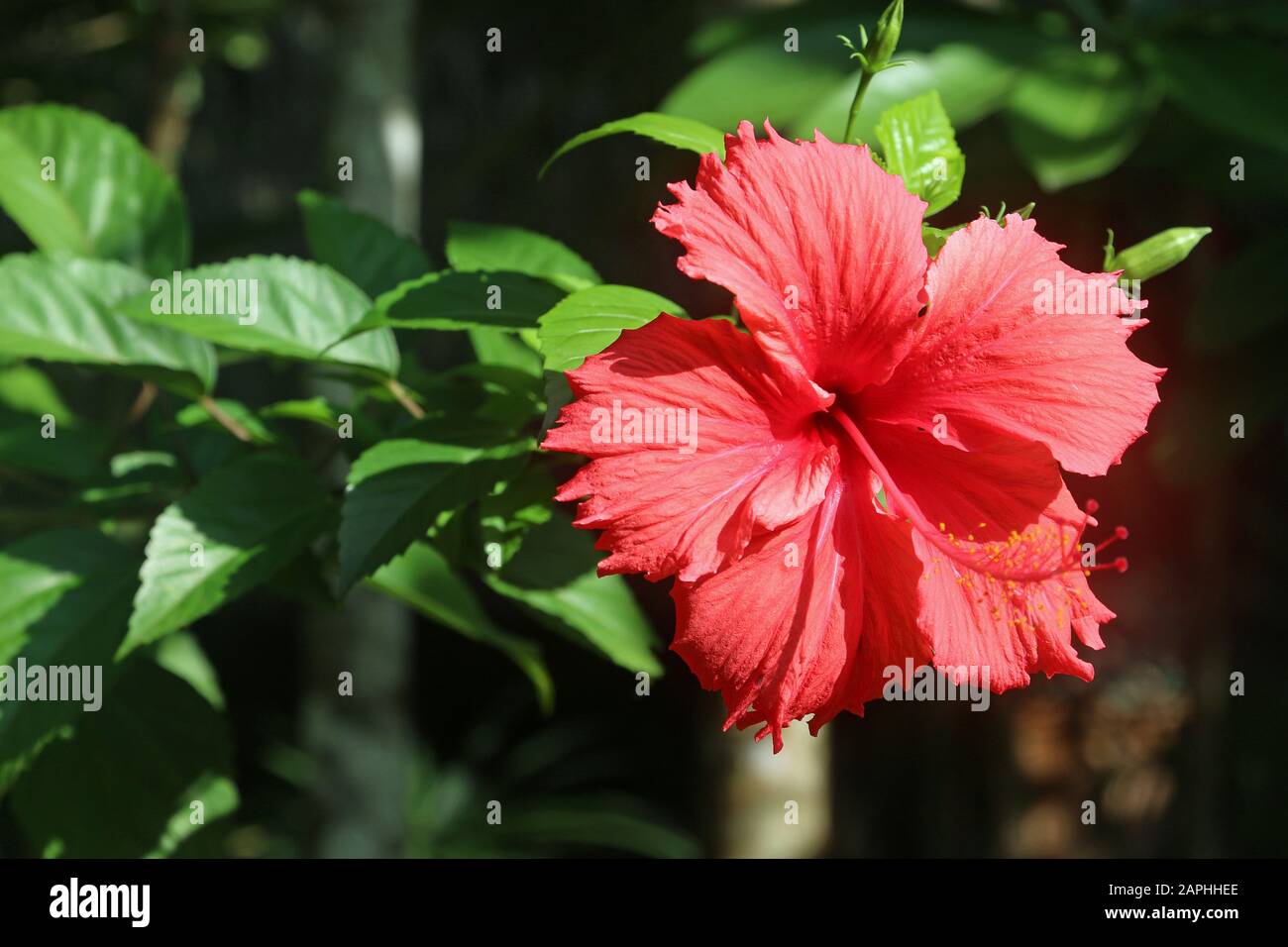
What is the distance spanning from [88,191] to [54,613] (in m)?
0.54

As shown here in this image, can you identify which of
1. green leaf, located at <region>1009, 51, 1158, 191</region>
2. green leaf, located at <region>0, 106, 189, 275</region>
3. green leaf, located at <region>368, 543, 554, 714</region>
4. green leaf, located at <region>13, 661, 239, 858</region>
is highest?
green leaf, located at <region>1009, 51, 1158, 191</region>

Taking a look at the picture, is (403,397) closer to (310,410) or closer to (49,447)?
(310,410)

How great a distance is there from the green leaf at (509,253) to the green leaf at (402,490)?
8.3 inches

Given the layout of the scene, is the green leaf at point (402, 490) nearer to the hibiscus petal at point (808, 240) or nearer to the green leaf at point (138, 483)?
the hibiscus petal at point (808, 240)

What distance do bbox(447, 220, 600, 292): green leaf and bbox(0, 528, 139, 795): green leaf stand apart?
0.46 m

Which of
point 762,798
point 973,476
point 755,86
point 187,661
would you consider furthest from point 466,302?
point 762,798

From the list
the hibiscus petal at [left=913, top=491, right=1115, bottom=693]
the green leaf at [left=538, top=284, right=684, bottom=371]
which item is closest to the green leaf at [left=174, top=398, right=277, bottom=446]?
the green leaf at [left=538, top=284, right=684, bottom=371]

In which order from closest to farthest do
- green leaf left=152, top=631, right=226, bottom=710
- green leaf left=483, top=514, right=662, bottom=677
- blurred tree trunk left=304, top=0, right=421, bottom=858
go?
green leaf left=483, top=514, right=662, bottom=677 < green leaf left=152, top=631, right=226, bottom=710 < blurred tree trunk left=304, top=0, right=421, bottom=858

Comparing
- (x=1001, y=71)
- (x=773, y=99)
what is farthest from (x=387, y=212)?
(x=1001, y=71)

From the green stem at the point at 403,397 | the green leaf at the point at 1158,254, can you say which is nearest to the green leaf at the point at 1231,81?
the green leaf at the point at 1158,254

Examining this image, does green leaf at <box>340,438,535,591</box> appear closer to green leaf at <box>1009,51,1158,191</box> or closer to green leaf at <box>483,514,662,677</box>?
green leaf at <box>483,514,662,677</box>

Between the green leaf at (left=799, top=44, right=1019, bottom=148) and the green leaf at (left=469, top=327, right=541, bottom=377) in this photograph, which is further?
the green leaf at (left=799, top=44, right=1019, bottom=148)

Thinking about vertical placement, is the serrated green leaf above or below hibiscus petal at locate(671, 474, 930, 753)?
above

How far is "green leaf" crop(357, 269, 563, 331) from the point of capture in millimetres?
944
